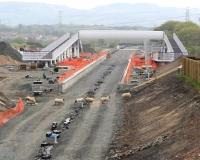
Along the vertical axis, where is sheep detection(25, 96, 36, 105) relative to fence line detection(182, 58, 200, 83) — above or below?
below

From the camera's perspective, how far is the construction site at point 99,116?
36.2 m

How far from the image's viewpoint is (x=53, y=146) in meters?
39.8

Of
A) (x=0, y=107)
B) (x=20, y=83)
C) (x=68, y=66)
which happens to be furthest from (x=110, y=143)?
(x=68, y=66)

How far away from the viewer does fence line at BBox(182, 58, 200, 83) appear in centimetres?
5381

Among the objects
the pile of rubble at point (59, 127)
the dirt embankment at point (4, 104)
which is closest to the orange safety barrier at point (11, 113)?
the dirt embankment at point (4, 104)

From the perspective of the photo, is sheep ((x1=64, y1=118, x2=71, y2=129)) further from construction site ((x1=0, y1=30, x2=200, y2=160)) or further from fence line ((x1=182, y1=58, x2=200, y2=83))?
fence line ((x1=182, y1=58, x2=200, y2=83))

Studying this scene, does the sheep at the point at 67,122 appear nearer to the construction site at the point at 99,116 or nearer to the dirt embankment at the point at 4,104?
the construction site at the point at 99,116

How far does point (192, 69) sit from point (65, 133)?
1914 centimetres

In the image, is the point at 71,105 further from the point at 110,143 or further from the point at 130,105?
the point at 110,143

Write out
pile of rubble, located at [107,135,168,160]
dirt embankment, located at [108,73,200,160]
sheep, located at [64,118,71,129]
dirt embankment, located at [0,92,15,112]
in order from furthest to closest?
dirt embankment, located at [0,92,15,112], sheep, located at [64,118,71,129], pile of rubble, located at [107,135,168,160], dirt embankment, located at [108,73,200,160]

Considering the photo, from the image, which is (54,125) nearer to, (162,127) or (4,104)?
(162,127)

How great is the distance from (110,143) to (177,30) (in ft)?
488

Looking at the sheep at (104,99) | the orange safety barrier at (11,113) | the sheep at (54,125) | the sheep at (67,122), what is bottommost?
the sheep at (104,99)

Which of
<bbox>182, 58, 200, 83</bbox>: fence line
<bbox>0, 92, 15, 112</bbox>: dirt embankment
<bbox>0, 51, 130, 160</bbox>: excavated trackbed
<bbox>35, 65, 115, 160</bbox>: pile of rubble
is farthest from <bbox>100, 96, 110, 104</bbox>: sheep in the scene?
<bbox>0, 92, 15, 112</bbox>: dirt embankment
